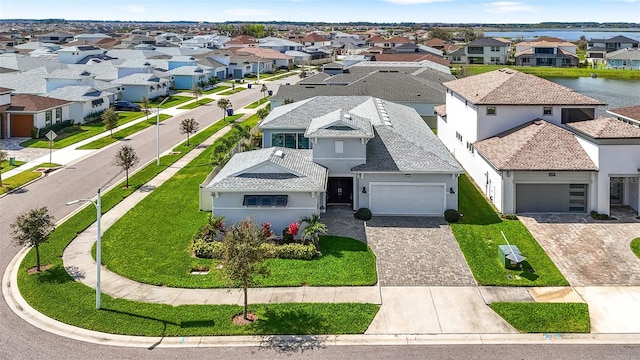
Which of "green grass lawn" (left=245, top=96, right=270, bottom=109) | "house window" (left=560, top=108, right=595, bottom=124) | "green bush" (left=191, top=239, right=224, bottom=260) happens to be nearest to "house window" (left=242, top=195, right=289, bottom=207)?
"green bush" (left=191, top=239, right=224, bottom=260)

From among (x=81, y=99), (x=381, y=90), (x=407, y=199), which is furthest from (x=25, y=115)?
(x=407, y=199)

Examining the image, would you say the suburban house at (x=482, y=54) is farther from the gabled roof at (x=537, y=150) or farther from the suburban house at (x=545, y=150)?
the gabled roof at (x=537, y=150)

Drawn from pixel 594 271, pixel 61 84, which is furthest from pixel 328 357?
pixel 61 84

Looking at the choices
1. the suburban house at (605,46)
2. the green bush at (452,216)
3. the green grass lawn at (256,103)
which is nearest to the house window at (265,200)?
the green bush at (452,216)

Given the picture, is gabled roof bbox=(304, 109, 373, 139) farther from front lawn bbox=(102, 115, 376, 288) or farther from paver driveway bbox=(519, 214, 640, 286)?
paver driveway bbox=(519, 214, 640, 286)

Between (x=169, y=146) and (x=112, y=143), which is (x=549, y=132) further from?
(x=112, y=143)
